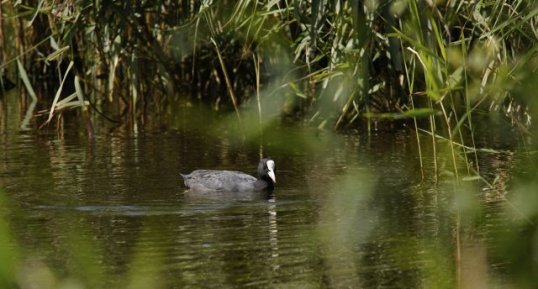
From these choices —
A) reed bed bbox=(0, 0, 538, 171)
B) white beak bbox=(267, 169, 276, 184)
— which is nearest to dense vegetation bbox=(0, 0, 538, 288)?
reed bed bbox=(0, 0, 538, 171)

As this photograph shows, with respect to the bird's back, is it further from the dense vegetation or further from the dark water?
the dense vegetation

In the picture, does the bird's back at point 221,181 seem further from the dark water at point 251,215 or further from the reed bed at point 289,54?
the reed bed at point 289,54

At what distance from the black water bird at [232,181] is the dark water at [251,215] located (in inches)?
5.3

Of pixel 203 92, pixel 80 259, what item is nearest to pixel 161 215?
pixel 80 259

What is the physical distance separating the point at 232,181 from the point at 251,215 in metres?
1.22

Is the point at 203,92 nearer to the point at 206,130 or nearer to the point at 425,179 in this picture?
the point at 206,130

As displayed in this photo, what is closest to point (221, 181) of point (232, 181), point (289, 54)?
point (232, 181)

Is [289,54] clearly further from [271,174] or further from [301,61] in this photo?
[301,61]

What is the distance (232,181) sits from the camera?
9.45 meters

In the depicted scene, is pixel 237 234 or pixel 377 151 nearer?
pixel 237 234

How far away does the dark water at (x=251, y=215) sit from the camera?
6003 millimetres

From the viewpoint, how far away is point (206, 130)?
13.3 meters

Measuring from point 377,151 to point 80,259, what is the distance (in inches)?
319

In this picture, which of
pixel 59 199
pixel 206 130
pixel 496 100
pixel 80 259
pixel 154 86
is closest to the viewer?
pixel 80 259
